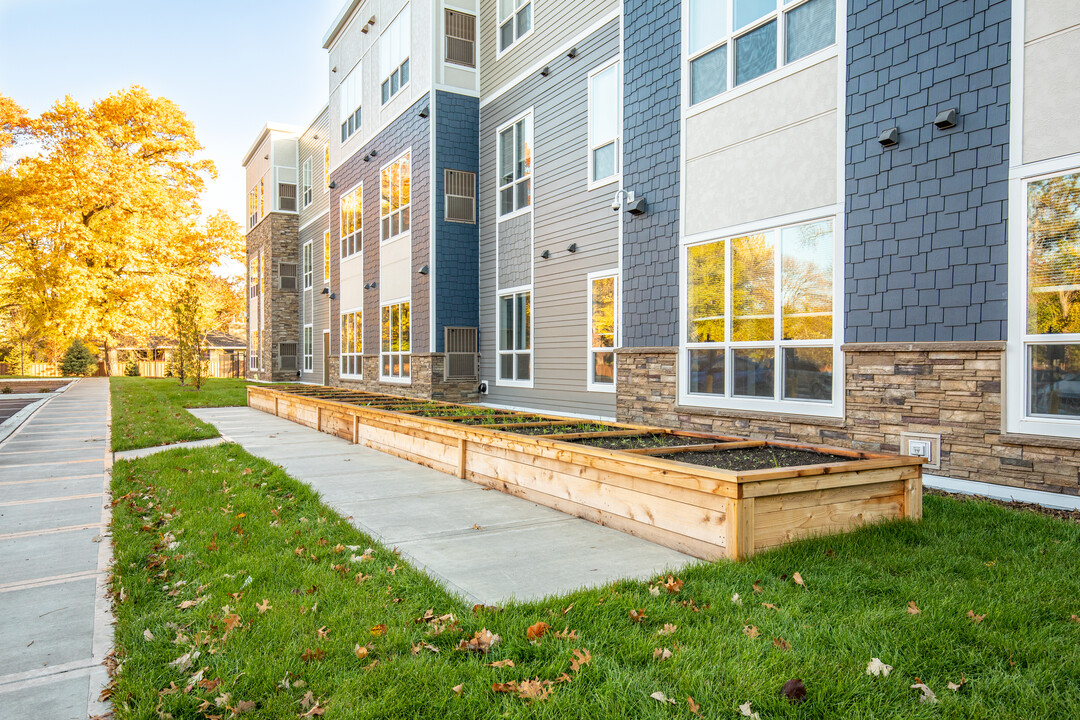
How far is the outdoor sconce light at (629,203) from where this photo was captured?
8.68m

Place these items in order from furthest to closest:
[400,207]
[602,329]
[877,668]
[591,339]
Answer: [400,207]
[591,339]
[602,329]
[877,668]

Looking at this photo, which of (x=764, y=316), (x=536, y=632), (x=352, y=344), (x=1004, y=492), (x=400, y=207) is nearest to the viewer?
(x=536, y=632)

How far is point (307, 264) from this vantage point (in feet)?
83.8

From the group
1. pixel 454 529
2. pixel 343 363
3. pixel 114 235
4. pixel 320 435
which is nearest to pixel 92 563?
pixel 454 529

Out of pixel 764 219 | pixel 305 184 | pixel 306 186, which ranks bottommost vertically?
pixel 764 219

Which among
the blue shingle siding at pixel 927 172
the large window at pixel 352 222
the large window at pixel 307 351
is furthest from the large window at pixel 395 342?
the blue shingle siding at pixel 927 172

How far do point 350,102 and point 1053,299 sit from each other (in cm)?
1825

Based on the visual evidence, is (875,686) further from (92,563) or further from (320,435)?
(320,435)

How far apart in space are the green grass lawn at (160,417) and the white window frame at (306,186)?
1008 cm

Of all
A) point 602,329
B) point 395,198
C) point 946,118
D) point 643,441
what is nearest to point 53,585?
point 643,441

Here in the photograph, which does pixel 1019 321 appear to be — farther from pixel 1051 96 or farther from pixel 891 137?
pixel 891 137

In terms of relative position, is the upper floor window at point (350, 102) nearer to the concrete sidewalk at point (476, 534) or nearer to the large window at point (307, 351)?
the large window at point (307, 351)

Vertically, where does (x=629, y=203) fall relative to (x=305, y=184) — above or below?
below

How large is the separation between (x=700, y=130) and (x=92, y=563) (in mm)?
7453
